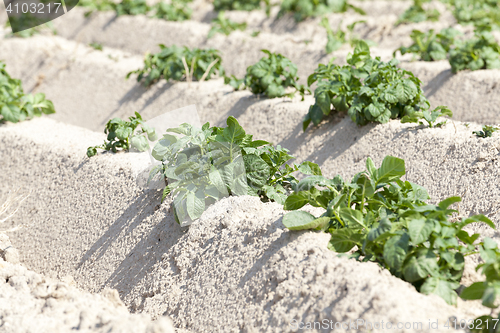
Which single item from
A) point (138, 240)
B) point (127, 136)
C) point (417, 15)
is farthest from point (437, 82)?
point (138, 240)

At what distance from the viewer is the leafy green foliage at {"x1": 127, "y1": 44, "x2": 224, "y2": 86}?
5.82 metres

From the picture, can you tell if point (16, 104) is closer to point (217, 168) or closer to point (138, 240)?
point (138, 240)

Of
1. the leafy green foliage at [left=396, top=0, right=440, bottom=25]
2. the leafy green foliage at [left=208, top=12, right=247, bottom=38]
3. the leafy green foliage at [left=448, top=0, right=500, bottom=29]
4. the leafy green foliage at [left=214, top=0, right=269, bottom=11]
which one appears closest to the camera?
the leafy green foliage at [left=448, top=0, right=500, bottom=29]

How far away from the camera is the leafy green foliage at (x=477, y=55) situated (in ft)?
16.1

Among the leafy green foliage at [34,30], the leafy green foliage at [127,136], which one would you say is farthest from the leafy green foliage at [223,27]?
the leafy green foliage at [127,136]

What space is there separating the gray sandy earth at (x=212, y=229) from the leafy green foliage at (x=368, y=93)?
16 centimetres

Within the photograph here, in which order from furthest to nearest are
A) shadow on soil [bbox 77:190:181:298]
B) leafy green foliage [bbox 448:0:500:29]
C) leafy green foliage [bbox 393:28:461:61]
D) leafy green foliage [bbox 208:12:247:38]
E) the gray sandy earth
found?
leafy green foliage [bbox 208:12:247:38], leafy green foliage [bbox 448:0:500:29], leafy green foliage [bbox 393:28:461:61], shadow on soil [bbox 77:190:181:298], the gray sandy earth

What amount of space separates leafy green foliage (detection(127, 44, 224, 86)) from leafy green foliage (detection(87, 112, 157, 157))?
2.15 metres

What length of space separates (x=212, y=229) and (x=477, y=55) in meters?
3.89

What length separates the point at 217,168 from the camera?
2.82 m

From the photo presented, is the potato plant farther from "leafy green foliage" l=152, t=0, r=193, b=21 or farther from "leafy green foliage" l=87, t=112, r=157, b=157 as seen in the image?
"leafy green foliage" l=87, t=112, r=157, b=157

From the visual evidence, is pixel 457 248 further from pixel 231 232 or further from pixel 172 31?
pixel 172 31

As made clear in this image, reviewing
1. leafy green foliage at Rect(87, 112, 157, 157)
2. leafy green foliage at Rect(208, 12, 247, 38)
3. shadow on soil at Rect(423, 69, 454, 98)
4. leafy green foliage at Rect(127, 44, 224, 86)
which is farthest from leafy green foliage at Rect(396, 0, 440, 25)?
leafy green foliage at Rect(87, 112, 157, 157)

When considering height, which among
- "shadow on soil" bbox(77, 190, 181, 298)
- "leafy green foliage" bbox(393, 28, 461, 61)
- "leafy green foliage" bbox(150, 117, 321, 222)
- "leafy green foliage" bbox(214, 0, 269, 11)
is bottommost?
"leafy green foliage" bbox(214, 0, 269, 11)
